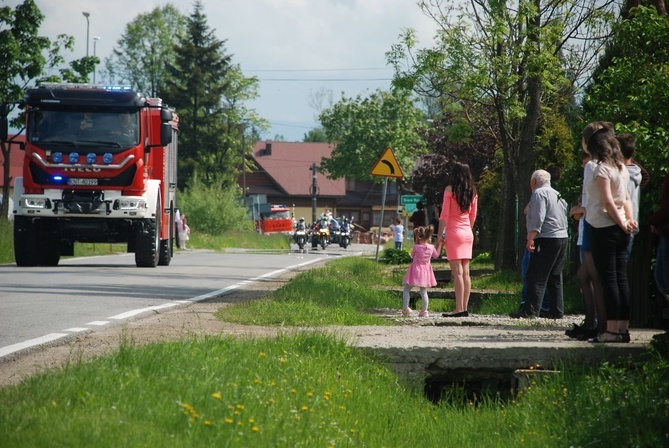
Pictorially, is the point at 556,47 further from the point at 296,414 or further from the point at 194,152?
the point at 194,152

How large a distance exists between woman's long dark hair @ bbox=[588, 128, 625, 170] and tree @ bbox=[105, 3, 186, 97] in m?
82.0

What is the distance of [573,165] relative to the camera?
1232 cm

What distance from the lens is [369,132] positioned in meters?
97.8

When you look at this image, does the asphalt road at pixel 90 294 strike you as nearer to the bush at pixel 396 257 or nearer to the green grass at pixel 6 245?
the green grass at pixel 6 245

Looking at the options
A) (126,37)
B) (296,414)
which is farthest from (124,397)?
(126,37)

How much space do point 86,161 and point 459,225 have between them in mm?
10131

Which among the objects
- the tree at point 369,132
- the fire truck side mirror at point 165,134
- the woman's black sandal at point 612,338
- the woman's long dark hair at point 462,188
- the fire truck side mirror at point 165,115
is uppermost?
the tree at point 369,132

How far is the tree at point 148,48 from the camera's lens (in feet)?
292

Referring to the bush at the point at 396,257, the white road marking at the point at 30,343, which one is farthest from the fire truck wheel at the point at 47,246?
the white road marking at the point at 30,343

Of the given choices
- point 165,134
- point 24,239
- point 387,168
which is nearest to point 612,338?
point 165,134

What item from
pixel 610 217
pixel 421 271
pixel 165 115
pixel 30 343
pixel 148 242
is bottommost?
pixel 30 343

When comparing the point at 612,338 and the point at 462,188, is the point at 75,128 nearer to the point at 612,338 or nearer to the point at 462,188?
the point at 462,188

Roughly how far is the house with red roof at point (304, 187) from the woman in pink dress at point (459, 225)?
97304 mm

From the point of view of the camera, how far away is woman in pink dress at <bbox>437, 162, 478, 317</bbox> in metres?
12.4
